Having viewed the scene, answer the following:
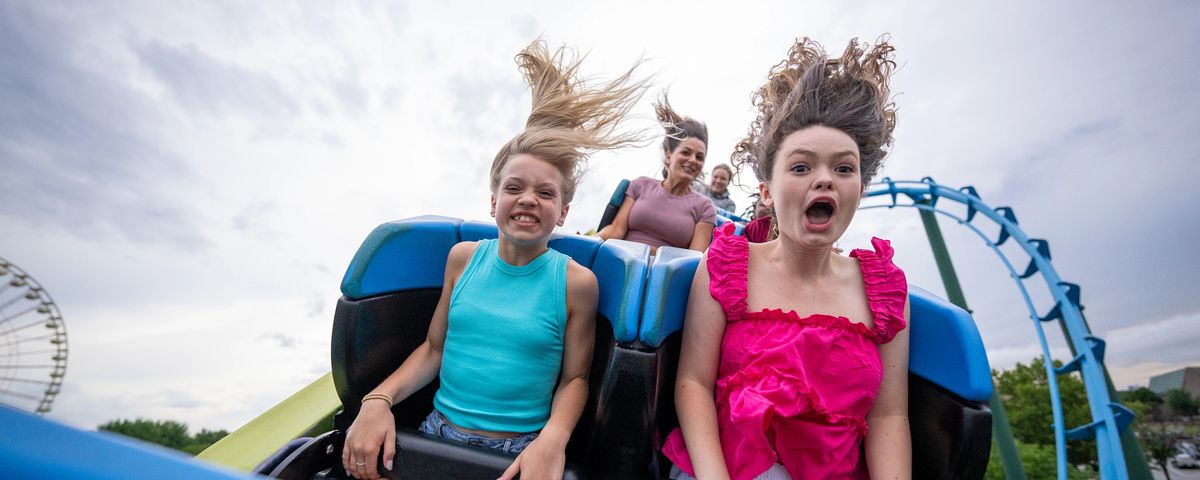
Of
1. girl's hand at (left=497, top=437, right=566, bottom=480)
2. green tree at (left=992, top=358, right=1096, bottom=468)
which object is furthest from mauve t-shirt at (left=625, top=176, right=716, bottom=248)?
green tree at (left=992, top=358, right=1096, bottom=468)

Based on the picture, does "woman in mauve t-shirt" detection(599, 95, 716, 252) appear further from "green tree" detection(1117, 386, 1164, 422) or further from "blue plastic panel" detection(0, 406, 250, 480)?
"green tree" detection(1117, 386, 1164, 422)

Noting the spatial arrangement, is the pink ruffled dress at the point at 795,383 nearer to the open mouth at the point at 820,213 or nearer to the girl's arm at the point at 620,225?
the open mouth at the point at 820,213

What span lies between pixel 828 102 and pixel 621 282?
62 centimetres

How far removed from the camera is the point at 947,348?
1096mm

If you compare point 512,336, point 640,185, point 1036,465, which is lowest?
point 1036,465

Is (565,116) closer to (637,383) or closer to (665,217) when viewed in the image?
(637,383)

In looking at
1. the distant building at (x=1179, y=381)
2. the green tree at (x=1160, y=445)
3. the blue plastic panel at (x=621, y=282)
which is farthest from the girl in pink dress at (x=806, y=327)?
the distant building at (x=1179, y=381)

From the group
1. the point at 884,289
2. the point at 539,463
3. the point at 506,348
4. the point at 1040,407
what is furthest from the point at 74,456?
the point at 1040,407

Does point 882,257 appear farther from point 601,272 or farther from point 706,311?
point 601,272

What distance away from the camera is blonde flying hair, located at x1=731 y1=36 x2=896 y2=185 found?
3.84ft

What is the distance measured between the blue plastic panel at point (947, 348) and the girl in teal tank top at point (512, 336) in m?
0.72

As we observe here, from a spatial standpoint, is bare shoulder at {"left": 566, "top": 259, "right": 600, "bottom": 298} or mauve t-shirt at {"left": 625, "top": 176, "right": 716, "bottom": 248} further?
mauve t-shirt at {"left": 625, "top": 176, "right": 716, "bottom": 248}

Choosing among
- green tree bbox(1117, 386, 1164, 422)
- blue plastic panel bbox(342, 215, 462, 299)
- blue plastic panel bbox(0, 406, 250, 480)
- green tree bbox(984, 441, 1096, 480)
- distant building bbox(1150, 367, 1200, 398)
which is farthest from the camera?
distant building bbox(1150, 367, 1200, 398)

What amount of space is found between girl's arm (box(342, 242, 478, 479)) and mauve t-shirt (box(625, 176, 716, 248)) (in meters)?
1.39
